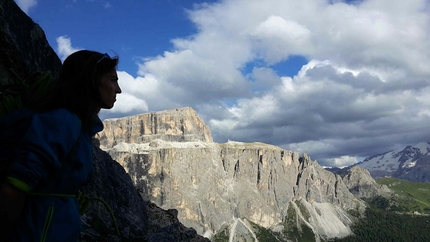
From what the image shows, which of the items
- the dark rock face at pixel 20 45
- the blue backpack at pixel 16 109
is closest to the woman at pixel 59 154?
the blue backpack at pixel 16 109

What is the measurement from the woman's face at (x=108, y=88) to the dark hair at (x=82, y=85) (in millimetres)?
56

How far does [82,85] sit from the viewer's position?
12.7 ft

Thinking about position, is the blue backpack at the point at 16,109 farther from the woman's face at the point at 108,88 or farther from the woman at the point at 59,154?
the woman's face at the point at 108,88

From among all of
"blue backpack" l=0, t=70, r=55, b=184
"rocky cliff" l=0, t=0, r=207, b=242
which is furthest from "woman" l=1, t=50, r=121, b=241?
"rocky cliff" l=0, t=0, r=207, b=242

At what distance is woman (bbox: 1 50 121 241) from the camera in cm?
318

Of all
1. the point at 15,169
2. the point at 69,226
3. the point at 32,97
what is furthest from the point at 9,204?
the point at 32,97

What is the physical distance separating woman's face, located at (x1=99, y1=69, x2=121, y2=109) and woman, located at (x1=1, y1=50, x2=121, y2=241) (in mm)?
11

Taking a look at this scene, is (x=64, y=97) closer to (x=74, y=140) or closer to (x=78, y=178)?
(x=74, y=140)

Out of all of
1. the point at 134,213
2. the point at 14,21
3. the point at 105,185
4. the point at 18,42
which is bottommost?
the point at 134,213

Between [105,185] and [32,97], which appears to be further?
[105,185]

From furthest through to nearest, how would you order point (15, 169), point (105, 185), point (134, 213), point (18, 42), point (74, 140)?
point (134, 213), point (105, 185), point (18, 42), point (74, 140), point (15, 169)

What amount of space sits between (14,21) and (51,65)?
3397 mm

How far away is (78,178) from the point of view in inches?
148

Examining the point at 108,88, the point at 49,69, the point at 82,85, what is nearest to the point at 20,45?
the point at 49,69
